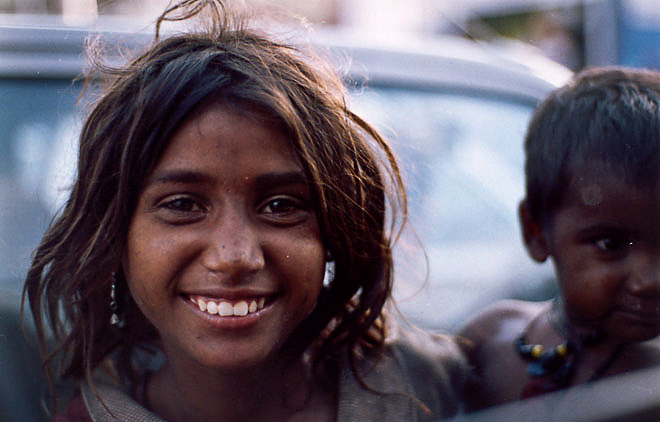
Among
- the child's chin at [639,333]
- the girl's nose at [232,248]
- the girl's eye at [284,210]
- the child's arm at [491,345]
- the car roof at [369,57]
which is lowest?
the child's arm at [491,345]

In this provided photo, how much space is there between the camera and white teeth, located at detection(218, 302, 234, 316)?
4.02ft

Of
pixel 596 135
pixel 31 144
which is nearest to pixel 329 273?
pixel 596 135

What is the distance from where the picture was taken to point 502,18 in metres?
7.85

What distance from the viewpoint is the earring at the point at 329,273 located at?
57.0 inches

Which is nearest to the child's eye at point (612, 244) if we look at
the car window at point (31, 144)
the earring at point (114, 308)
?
the earring at point (114, 308)

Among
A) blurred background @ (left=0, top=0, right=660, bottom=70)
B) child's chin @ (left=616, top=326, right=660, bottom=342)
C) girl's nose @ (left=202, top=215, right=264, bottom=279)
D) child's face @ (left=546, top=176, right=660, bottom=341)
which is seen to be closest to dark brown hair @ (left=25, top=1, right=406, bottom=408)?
girl's nose @ (left=202, top=215, right=264, bottom=279)

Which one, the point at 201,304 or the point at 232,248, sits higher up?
the point at 232,248

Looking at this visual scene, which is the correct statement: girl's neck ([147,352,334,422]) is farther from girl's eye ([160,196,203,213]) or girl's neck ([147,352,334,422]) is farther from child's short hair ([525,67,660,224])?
child's short hair ([525,67,660,224])

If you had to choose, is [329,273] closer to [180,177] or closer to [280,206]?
[280,206]

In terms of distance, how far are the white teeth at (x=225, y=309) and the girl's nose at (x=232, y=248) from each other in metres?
0.06

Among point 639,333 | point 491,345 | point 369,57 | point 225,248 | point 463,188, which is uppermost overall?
point 369,57

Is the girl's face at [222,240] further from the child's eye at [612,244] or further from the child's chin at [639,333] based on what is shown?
the child's chin at [639,333]

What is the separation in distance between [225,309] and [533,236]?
2.67 feet

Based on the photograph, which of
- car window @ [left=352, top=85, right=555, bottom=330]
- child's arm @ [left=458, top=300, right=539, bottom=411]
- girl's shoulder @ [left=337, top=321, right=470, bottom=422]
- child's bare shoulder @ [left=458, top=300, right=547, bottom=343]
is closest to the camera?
girl's shoulder @ [left=337, top=321, right=470, bottom=422]
